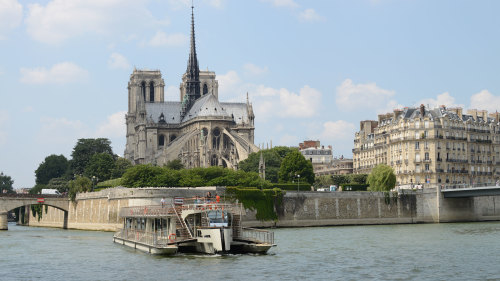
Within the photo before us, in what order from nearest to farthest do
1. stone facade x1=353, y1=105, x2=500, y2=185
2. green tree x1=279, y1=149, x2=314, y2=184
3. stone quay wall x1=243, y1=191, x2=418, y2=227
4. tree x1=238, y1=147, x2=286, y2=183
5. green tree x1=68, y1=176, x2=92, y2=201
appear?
1. stone quay wall x1=243, y1=191, x2=418, y2=227
2. green tree x1=68, y1=176, x2=92, y2=201
3. green tree x1=279, y1=149, x2=314, y2=184
4. stone facade x1=353, y1=105, x2=500, y2=185
5. tree x1=238, y1=147, x2=286, y2=183

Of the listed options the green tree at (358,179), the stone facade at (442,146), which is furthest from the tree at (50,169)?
the stone facade at (442,146)

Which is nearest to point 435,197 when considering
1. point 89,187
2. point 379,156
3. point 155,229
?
point 379,156

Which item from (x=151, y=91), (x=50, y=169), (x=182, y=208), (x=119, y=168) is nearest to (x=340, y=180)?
(x=119, y=168)

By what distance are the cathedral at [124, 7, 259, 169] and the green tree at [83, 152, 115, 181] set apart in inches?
378

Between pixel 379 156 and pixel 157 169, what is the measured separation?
40620 millimetres

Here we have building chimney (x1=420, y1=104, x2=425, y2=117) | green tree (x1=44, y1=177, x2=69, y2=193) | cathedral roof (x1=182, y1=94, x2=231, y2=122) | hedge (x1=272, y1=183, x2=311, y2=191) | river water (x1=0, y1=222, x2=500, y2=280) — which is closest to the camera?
river water (x1=0, y1=222, x2=500, y2=280)

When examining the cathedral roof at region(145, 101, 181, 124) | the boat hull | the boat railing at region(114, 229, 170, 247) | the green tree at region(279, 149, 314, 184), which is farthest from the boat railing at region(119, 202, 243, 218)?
the cathedral roof at region(145, 101, 181, 124)

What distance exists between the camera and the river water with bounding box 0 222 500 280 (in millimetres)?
37625

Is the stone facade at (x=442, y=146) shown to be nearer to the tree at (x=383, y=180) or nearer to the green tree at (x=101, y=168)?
the tree at (x=383, y=180)

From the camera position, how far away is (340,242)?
56.4 metres

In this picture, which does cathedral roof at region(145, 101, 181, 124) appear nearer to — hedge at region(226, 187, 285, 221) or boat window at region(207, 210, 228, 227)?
hedge at region(226, 187, 285, 221)

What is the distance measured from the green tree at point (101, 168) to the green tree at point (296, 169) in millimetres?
27156

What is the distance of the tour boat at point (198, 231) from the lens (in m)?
44.7

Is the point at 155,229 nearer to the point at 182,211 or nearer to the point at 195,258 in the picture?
the point at 182,211
